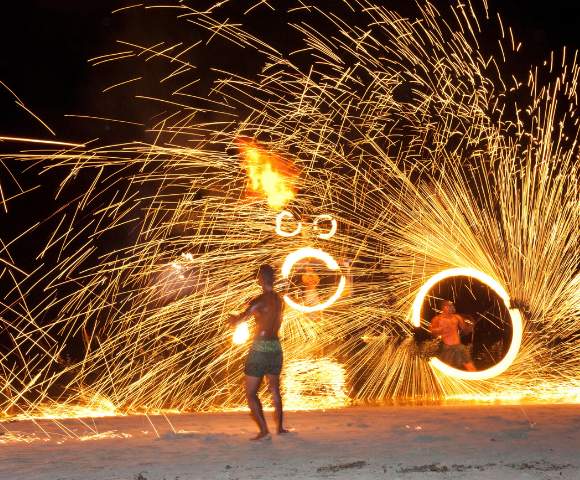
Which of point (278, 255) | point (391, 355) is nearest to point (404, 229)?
point (278, 255)

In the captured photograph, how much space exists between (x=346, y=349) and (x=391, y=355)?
2.95 m

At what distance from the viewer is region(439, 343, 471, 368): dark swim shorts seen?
504 inches

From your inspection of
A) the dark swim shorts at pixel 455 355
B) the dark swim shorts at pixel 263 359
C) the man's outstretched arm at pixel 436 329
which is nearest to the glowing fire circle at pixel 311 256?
the man's outstretched arm at pixel 436 329

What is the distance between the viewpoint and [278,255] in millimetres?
13547

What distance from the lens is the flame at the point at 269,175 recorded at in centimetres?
1359

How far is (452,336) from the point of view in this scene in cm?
1296

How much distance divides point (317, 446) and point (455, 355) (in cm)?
511

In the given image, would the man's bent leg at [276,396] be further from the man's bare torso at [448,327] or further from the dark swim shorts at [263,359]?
the man's bare torso at [448,327]

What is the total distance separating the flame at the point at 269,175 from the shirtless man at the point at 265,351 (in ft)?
15.9

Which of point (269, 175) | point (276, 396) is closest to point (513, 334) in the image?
point (269, 175)

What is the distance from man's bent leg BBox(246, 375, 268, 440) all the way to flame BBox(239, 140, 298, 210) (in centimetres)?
519

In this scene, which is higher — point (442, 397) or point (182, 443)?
point (442, 397)

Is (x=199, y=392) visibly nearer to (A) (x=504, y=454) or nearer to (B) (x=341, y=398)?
(B) (x=341, y=398)

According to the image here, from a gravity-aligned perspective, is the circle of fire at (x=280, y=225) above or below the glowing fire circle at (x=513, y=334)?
above
